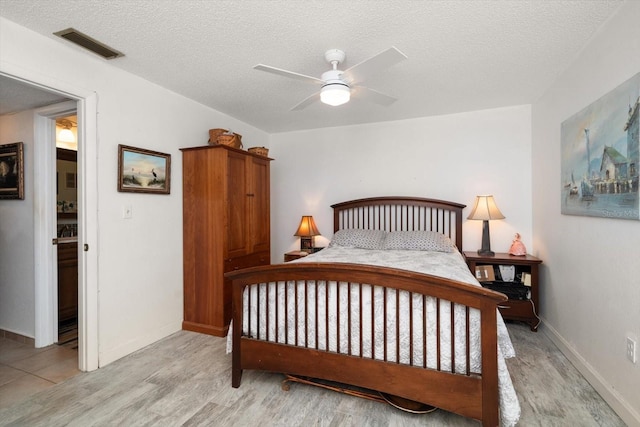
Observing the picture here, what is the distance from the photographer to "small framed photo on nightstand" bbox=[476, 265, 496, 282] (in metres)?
3.20

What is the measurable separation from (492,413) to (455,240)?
92.1 inches

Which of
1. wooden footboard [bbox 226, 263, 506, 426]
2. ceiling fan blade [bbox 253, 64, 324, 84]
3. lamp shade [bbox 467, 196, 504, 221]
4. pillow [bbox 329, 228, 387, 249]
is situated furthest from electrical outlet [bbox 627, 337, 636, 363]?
ceiling fan blade [bbox 253, 64, 324, 84]

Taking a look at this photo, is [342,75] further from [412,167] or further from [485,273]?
[485,273]

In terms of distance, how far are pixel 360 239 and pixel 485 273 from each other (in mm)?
1372

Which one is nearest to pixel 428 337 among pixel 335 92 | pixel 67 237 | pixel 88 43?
pixel 335 92

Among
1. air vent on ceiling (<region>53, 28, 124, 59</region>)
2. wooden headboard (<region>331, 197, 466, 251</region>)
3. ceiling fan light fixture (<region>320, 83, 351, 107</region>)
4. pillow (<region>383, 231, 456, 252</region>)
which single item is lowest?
pillow (<region>383, 231, 456, 252</region>)

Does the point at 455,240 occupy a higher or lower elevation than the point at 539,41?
lower

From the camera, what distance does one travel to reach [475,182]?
3.64 meters

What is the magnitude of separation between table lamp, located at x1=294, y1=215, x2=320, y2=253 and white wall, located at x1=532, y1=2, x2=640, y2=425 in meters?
2.59

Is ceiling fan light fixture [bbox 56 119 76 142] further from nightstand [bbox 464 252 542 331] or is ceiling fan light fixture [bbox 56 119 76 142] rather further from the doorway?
nightstand [bbox 464 252 542 331]

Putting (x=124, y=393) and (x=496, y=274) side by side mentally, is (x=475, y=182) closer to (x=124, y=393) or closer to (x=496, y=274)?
(x=496, y=274)

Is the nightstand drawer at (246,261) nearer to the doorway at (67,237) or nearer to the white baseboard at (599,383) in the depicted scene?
the doorway at (67,237)

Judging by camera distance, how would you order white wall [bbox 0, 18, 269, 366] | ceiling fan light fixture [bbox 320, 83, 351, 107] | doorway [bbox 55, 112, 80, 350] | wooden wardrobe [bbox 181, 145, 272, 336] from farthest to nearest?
doorway [bbox 55, 112, 80, 350] < wooden wardrobe [bbox 181, 145, 272, 336] < white wall [bbox 0, 18, 269, 366] < ceiling fan light fixture [bbox 320, 83, 351, 107]

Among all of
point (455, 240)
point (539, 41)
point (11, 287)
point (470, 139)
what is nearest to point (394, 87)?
point (539, 41)
